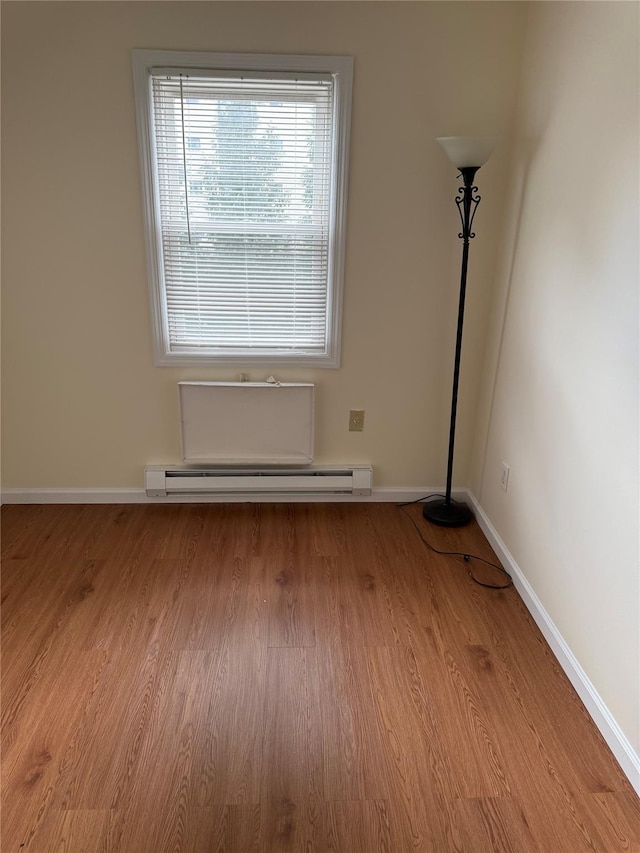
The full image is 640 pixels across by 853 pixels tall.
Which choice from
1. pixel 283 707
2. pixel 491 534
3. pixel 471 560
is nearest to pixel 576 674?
pixel 471 560

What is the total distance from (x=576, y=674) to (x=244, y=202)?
2.27 m

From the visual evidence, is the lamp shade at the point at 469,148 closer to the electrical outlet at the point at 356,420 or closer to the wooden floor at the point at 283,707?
the electrical outlet at the point at 356,420

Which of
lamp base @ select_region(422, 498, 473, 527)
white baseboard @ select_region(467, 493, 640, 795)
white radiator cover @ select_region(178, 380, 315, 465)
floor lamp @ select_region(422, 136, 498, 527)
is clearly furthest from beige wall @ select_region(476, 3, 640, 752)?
Result: white radiator cover @ select_region(178, 380, 315, 465)

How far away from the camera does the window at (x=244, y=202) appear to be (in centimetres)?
234

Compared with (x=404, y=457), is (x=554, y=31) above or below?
above

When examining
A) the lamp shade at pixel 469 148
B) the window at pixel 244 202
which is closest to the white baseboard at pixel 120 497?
the window at pixel 244 202

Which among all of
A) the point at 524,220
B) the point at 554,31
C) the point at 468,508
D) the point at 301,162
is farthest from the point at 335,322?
the point at 554,31

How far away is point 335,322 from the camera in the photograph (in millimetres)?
2705

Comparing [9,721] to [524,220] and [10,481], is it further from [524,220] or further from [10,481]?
[524,220]

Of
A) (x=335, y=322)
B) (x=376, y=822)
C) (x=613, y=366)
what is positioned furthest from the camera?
(x=335, y=322)

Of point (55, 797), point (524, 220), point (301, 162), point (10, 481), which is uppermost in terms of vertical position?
point (301, 162)

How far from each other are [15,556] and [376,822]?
189cm

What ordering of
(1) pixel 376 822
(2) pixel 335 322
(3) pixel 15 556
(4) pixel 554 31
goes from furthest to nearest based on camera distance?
(2) pixel 335 322
(3) pixel 15 556
(4) pixel 554 31
(1) pixel 376 822

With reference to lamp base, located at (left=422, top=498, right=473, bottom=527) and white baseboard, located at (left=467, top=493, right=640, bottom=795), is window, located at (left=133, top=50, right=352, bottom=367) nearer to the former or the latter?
lamp base, located at (left=422, top=498, right=473, bottom=527)
